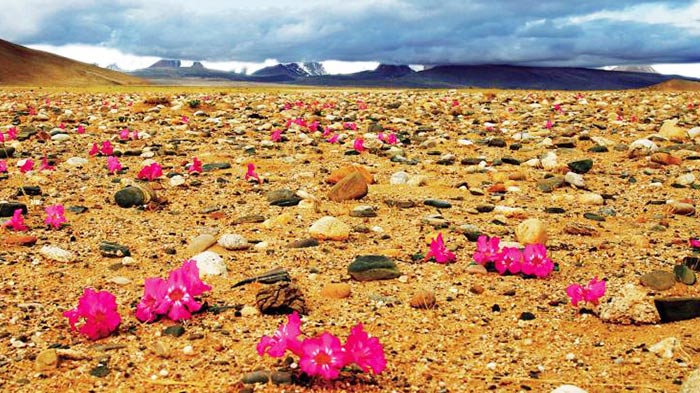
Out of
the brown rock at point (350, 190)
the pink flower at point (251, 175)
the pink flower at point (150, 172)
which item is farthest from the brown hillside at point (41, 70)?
the brown rock at point (350, 190)

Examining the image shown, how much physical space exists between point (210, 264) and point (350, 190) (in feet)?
8.96

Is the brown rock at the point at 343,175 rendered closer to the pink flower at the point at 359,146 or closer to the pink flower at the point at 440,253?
the pink flower at the point at 359,146

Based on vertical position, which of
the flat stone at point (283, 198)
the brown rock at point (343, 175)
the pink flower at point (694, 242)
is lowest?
the pink flower at point (694, 242)

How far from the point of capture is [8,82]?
146000mm

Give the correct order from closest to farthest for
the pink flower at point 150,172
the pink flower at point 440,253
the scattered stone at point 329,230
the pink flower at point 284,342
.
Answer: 1. the pink flower at point 284,342
2. the pink flower at point 440,253
3. the scattered stone at point 329,230
4. the pink flower at point 150,172

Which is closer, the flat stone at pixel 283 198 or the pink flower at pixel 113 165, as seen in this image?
the flat stone at pixel 283 198

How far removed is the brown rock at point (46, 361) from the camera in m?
3.23

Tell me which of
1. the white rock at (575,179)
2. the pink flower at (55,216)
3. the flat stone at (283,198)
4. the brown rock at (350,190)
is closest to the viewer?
the pink flower at (55,216)

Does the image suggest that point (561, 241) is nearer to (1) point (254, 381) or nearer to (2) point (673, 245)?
(2) point (673, 245)

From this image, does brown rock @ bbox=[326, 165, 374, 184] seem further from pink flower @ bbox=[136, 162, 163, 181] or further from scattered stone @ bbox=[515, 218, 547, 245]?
scattered stone @ bbox=[515, 218, 547, 245]

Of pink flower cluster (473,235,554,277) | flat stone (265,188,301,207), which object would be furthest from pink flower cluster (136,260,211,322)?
flat stone (265,188,301,207)

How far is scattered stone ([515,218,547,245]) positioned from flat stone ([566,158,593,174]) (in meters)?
3.62

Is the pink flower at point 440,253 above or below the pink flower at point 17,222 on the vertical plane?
below

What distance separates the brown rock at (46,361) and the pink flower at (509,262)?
321 cm
